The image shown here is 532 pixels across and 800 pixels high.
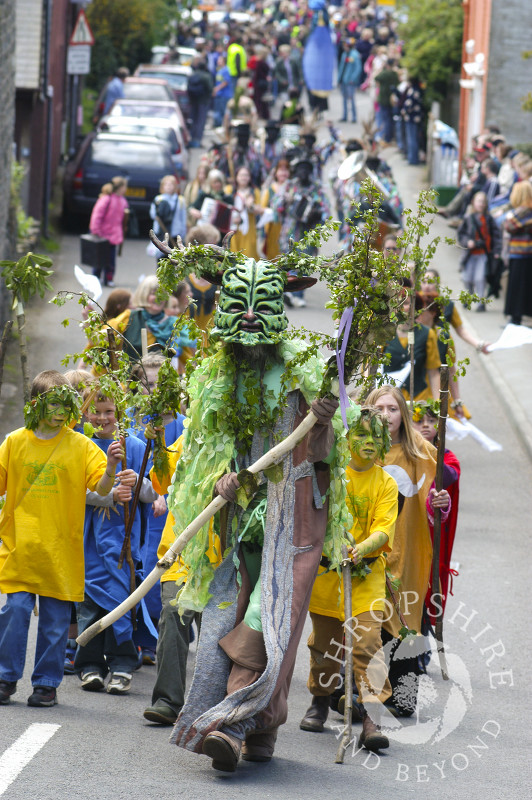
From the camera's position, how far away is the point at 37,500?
6.79 metres

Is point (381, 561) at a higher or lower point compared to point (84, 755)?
higher

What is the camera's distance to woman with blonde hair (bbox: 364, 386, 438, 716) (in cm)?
726

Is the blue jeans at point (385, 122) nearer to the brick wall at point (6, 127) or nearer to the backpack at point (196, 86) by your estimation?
the backpack at point (196, 86)

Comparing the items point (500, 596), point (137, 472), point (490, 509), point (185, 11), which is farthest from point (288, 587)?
point (185, 11)

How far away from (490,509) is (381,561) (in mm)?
5374

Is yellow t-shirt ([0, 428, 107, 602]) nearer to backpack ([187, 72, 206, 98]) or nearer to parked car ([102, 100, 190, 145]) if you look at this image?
parked car ([102, 100, 190, 145])

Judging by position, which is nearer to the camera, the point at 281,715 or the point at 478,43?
the point at 281,715

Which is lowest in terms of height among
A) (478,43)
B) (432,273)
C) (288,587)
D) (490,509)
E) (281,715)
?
(490,509)

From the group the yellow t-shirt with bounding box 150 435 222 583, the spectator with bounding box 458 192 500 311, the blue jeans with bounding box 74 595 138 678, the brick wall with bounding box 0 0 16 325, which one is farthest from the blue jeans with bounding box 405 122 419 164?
the blue jeans with bounding box 74 595 138 678

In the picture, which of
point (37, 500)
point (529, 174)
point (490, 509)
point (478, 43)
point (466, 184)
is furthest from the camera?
point (478, 43)

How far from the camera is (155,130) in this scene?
24734mm

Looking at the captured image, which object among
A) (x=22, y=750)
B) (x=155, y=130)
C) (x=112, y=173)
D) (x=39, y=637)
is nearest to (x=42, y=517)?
(x=39, y=637)

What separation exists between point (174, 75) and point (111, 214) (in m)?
17.6

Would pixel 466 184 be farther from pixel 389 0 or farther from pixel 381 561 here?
pixel 389 0
